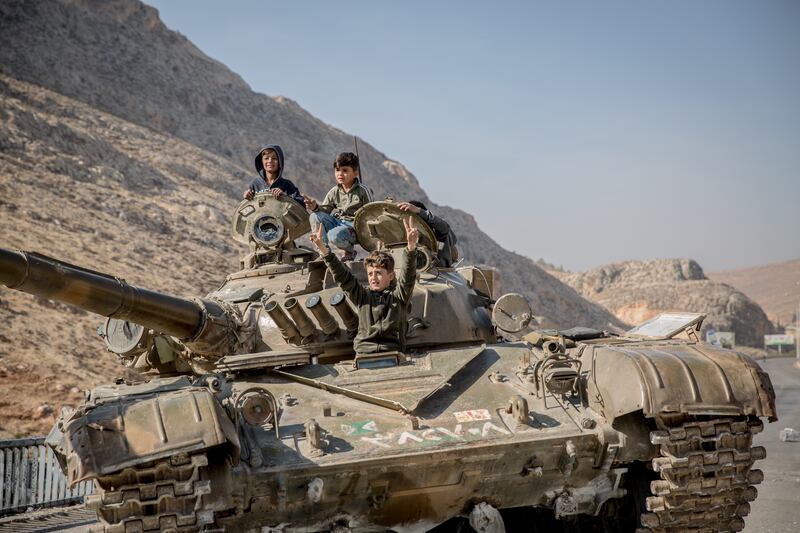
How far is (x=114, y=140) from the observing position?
3828 centimetres

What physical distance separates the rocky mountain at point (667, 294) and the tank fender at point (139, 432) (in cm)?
5625

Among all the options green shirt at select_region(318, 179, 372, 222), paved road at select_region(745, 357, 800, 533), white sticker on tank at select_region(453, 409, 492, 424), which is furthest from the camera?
green shirt at select_region(318, 179, 372, 222)

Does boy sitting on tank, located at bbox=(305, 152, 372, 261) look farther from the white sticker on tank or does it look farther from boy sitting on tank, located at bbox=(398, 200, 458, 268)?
the white sticker on tank

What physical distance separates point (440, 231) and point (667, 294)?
5764 centimetres

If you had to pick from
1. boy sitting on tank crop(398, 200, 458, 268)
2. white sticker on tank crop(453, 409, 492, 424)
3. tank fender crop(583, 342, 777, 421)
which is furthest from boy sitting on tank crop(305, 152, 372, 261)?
tank fender crop(583, 342, 777, 421)

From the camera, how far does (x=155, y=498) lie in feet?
24.0

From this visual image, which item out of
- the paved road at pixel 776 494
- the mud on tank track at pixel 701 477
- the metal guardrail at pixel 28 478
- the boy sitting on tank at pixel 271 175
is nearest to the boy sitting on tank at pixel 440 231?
the boy sitting on tank at pixel 271 175

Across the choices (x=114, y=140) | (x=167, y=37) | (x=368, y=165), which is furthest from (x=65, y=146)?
(x=368, y=165)

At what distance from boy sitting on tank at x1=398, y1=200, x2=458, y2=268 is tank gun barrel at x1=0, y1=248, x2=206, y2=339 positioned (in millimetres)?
2655

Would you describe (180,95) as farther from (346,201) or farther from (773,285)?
(773,285)

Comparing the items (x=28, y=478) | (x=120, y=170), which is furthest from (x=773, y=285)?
(x=28, y=478)

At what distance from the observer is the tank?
292 inches

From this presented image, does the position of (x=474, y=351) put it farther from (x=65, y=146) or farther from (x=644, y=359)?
(x=65, y=146)

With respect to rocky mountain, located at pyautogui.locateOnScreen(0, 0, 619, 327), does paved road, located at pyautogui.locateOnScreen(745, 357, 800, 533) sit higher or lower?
lower
